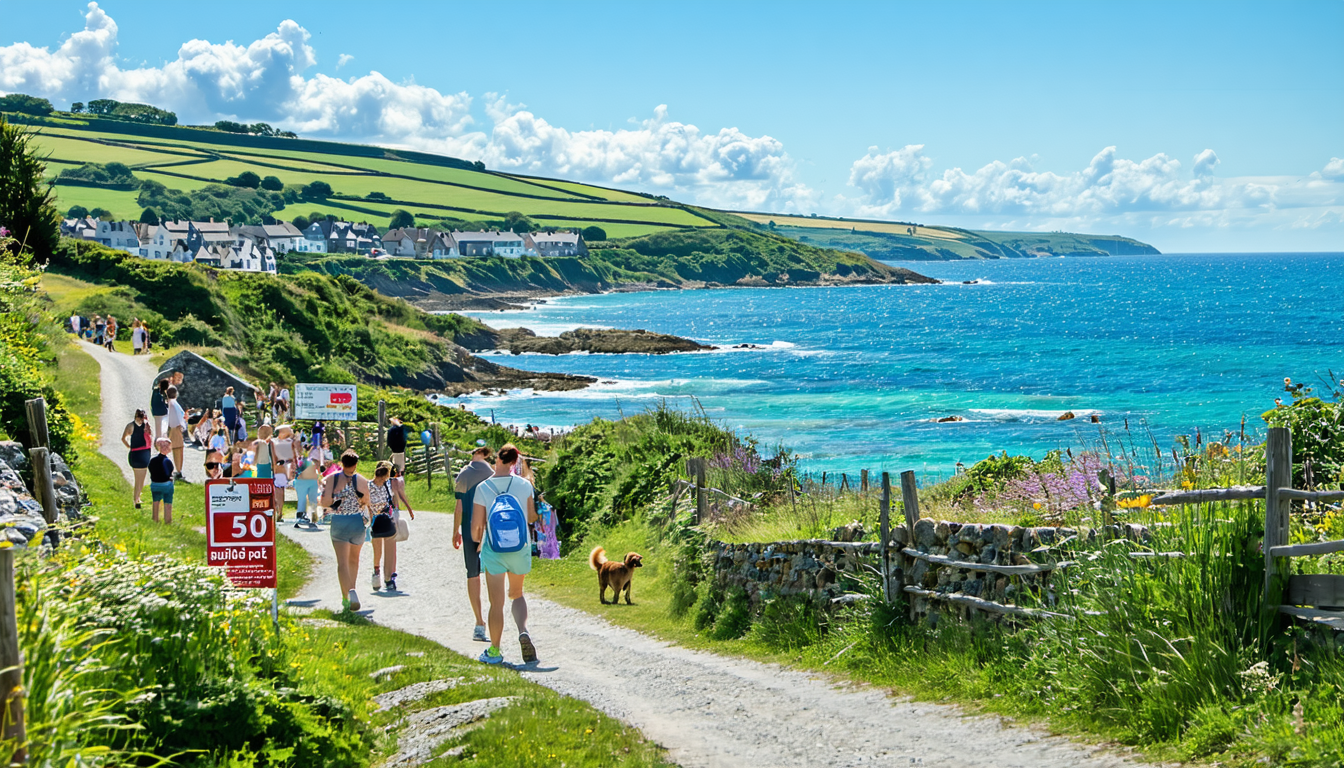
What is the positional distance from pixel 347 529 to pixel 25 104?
687 feet

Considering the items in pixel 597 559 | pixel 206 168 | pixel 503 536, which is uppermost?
pixel 206 168

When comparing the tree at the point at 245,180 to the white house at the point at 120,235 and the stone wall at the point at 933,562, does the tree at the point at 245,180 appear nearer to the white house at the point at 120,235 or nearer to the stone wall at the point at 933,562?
the white house at the point at 120,235

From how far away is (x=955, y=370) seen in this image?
7006 cm

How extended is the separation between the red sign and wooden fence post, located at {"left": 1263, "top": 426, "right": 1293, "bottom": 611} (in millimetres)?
7123

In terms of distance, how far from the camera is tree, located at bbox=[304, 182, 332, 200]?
179 metres

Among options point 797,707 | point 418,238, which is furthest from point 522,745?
point 418,238

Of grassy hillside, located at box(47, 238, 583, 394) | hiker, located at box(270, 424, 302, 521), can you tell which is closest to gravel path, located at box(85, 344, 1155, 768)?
hiker, located at box(270, 424, 302, 521)

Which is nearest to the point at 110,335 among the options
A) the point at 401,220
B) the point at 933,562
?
the point at 933,562

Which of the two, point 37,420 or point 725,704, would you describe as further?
point 37,420

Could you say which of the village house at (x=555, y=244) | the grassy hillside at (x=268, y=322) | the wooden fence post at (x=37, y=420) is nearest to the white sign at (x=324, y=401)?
the grassy hillside at (x=268, y=322)

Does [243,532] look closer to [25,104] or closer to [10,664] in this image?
[10,664]

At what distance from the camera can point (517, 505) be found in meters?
9.77

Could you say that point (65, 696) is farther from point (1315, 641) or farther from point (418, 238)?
point (418, 238)

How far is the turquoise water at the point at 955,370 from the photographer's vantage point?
43.8 meters
